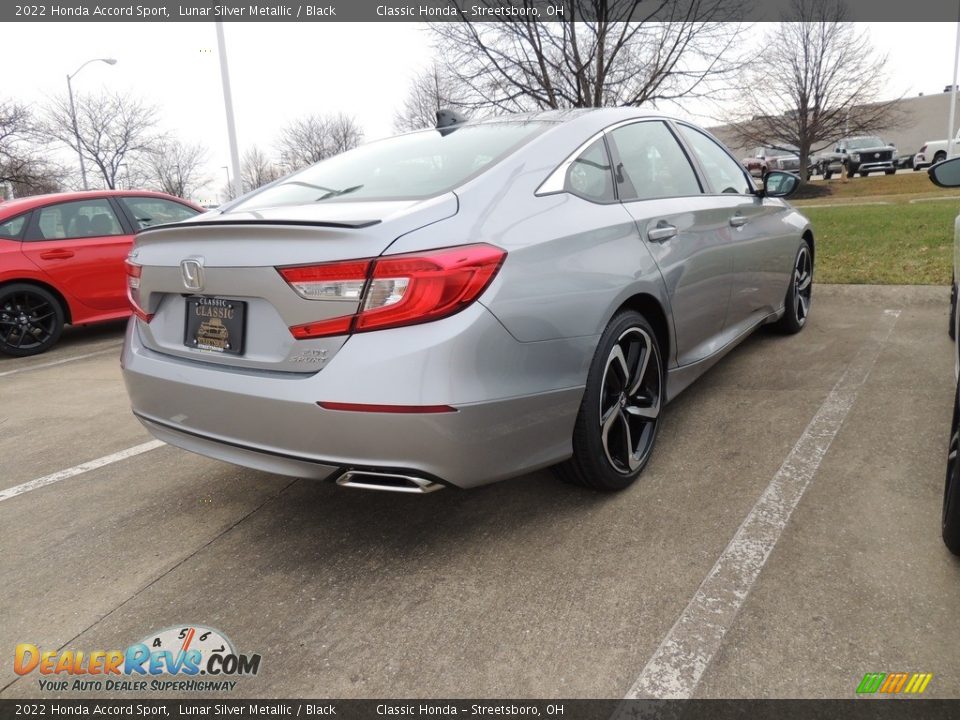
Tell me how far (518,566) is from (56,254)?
6209mm

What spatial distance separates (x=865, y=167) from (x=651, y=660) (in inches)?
1290

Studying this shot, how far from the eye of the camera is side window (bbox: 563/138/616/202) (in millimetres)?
2621

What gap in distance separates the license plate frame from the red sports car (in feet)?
15.6

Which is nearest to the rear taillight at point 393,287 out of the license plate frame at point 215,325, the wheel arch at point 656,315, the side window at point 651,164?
the license plate frame at point 215,325

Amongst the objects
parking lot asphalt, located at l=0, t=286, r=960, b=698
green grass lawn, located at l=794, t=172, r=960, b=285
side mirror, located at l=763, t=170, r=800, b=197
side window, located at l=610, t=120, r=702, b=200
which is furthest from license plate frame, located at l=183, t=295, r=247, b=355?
green grass lawn, located at l=794, t=172, r=960, b=285

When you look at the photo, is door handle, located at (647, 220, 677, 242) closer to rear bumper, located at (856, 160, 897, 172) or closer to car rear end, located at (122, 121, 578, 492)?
car rear end, located at (122, 121, 578, 492)

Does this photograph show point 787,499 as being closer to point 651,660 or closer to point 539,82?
point 651,660

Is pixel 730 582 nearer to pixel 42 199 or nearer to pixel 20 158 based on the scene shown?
pixel 42 199

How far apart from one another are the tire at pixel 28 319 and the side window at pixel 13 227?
46cm

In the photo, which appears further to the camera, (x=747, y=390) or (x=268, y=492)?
(x=747, y=390)

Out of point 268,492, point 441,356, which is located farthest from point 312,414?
point 268,492

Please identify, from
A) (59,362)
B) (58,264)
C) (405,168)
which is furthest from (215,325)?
(58,264)

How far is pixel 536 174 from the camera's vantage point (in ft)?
8.14

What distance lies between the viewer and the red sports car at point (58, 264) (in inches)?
252
